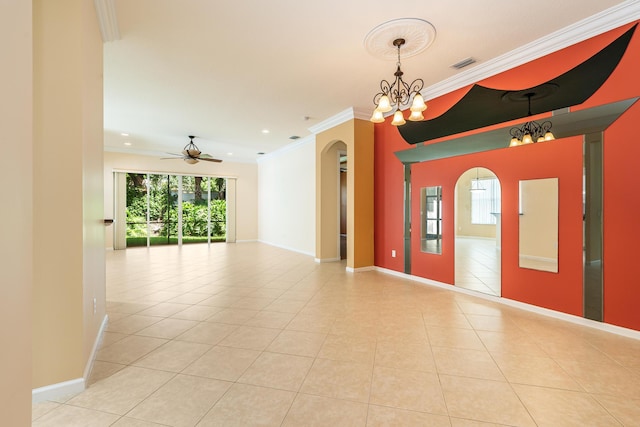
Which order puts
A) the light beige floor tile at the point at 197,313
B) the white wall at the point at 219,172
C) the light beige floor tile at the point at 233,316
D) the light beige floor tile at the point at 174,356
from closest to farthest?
the light beige floor tile at the point at 174,356
the light beige floor tile at the point at 233,316
the light beige floor tile at the point at 197,313
the white wall at the point at 219,172

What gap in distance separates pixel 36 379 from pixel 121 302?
7.54ft

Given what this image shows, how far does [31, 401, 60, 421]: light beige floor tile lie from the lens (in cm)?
180

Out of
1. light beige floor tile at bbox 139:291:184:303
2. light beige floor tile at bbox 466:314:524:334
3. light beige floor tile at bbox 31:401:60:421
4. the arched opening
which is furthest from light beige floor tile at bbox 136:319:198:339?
the arched opening

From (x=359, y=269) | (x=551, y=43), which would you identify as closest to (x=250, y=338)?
(x=359, y=269)

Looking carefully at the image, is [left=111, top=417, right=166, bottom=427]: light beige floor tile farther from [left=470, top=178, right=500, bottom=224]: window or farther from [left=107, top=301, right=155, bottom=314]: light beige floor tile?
[left=470, top=178, right=500, bottom=224]: window

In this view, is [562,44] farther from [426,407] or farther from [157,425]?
[157,425]

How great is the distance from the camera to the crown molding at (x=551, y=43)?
113 inches

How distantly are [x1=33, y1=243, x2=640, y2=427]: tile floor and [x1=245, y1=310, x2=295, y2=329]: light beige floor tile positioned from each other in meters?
0.03

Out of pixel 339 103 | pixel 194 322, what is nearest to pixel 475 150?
pixel 339 103

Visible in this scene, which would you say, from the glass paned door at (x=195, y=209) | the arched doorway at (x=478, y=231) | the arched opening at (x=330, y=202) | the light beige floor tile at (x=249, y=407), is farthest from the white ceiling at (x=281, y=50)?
the glass paned door at (x=195, y=209)

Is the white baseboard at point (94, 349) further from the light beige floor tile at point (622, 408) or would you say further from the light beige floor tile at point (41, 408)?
the light beige floor tile at point (622, 408)

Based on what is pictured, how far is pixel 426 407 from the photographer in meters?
1.90

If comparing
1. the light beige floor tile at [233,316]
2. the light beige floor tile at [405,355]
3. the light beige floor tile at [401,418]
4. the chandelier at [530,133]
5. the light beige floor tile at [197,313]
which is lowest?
the light beige floor tile at [401,418]

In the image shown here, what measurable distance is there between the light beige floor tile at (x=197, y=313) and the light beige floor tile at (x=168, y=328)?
0.34ft
